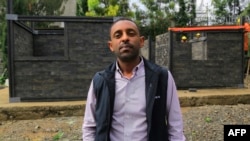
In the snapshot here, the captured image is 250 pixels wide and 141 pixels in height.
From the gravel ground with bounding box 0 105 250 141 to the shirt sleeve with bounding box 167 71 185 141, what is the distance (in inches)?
134

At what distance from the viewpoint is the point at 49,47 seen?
11.6 meters

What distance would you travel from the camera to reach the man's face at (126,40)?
2.06 m

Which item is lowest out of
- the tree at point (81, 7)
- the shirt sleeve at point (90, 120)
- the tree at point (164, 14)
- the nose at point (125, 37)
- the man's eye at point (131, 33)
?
the shirt sleeve at point (90, 120)

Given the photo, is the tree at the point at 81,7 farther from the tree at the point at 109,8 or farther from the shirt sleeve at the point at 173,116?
the shirt sleeve at the point at 173,116

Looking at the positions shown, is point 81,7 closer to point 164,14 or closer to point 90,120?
point 164,14

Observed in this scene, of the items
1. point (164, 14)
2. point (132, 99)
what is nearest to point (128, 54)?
point (132, 99)

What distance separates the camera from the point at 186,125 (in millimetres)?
6121

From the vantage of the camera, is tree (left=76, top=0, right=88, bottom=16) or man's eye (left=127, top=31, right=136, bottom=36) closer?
man's eye (left=127, top=31, right=136, bottom=36)

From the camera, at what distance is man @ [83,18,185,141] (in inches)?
80.7

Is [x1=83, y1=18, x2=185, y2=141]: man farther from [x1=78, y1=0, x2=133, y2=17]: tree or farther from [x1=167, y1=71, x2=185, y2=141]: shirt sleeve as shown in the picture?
[x1=78, y1=0, x2=133, y2=17]: tree

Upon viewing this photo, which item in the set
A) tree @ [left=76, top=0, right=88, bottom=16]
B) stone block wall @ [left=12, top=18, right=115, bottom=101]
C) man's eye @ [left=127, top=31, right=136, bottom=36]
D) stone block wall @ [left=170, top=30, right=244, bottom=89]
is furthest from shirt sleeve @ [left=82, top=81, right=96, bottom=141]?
tree @ [left=76, top=0, right=88, bottom=16]

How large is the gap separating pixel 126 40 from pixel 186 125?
14.2 ft

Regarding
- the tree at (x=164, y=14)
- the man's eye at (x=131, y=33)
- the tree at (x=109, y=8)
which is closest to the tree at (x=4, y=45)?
the tree at (x=109, y=8)

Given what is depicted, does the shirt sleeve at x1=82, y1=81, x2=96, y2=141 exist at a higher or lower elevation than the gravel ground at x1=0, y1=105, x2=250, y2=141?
higher
